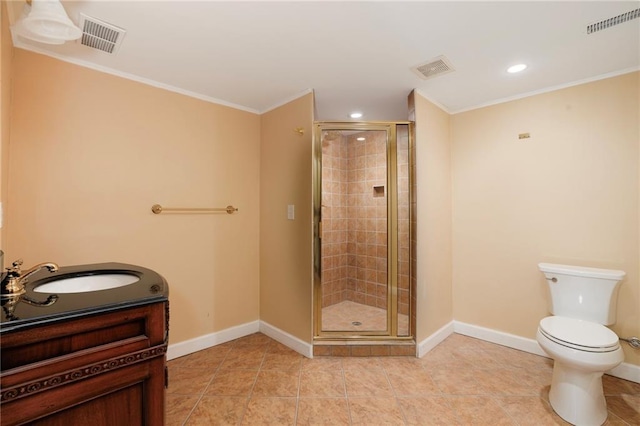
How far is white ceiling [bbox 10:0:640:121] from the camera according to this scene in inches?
60.1

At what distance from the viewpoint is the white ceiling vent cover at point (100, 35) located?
1.63 metres

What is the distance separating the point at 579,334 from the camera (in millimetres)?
1774

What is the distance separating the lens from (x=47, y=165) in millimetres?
1908

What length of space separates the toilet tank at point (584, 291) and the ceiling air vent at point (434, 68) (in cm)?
173

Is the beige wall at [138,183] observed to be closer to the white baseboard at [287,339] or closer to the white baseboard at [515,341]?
the white baseboard at [287,339]

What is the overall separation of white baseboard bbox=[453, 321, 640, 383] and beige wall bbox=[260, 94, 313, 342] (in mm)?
1609

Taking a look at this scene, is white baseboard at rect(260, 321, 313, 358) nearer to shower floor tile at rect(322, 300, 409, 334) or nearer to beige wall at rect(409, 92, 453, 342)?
shower floor tile at rect(322, 300, 409, 334)

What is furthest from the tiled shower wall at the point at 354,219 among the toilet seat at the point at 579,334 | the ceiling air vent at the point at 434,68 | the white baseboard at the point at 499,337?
the toilet seat at the point at 579,334

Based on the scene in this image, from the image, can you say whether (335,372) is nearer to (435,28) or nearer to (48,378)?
(48,378)

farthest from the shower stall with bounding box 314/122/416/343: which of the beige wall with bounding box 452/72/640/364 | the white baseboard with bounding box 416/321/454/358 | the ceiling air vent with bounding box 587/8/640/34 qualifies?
the ceiling air vent with bounding box 587/8/640/34

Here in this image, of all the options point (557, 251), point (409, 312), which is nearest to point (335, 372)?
point (409, 312)

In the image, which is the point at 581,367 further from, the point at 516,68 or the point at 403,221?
the point at 516,68

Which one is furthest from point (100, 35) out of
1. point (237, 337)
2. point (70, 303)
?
point (237, 337)

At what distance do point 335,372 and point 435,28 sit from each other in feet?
8.00
